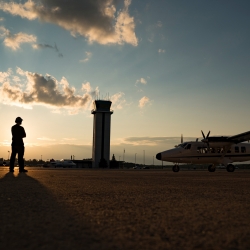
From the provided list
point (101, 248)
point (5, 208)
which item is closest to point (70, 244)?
point (101, 248)

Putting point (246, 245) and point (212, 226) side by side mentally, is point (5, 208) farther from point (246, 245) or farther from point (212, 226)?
point (246, 245)

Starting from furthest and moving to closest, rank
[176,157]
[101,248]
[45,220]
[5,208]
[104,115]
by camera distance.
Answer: [104,115] < [176,157] < [5,208] < [45,220] < [101,248]

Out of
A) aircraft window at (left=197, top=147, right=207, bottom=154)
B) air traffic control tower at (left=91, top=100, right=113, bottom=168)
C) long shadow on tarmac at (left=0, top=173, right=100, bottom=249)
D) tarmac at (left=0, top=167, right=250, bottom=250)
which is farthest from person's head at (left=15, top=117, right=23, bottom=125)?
air traffic control tower at (left=91, top=100, right=113, bottom=168)

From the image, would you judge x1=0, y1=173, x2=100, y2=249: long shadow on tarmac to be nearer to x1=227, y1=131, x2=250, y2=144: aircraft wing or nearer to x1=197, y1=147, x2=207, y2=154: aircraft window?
x1=227, y1=131, x2=250, y2=144: aircraft wing

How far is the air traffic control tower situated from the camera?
4146 inches

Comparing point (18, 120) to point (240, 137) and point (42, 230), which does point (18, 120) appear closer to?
point (42, 230)

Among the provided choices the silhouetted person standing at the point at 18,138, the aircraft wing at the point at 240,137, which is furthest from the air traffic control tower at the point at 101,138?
the silhouetted person standing at the point at 18,138

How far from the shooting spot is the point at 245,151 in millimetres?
26250

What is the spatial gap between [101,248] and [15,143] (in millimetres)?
10389

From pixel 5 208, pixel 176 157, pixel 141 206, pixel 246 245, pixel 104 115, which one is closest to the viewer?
pixel 246 245

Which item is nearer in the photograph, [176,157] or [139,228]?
[139,228]

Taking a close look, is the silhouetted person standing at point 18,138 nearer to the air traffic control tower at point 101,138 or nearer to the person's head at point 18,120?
the person's head at point 18,120

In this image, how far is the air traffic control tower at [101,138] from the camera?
105312mm

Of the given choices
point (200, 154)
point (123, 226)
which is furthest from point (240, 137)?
point (123, 226)
